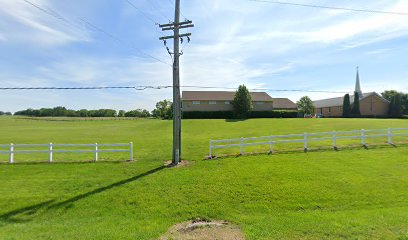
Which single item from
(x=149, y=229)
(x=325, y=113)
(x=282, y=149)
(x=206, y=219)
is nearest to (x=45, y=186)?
(x=149, y=229)

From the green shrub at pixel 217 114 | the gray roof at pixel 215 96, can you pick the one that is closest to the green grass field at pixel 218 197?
the green shrub at pixel 217 114

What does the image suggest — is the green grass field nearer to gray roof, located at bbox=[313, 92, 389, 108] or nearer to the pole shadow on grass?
the pole shadow on grass

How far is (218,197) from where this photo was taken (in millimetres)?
9250

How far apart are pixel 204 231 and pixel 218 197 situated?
8.06 feet

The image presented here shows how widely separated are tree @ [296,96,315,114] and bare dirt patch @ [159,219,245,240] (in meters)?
88.1

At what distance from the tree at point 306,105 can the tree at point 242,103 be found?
137 ft

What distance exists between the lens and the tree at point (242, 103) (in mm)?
54156

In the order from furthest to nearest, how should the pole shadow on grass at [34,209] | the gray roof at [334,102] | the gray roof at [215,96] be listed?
1. the gray roof at [334,102]
2. the gray roof at [215,96]
3. the pole shadow on grass at [34,209]

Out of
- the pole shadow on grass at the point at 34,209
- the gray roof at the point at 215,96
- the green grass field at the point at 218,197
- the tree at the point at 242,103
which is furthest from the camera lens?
the gray roof at the point at 215,96

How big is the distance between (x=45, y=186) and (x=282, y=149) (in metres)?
12.7

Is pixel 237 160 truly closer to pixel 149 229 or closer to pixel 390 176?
pixel 390 176

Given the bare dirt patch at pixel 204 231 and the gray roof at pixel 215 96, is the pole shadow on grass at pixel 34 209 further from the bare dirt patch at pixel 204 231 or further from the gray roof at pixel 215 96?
the gray roof at pixel 215 96

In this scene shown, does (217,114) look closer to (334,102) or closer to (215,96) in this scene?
(215,96)

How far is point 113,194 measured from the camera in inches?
384
